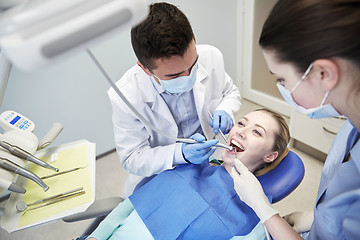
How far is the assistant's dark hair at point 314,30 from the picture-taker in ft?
1.90

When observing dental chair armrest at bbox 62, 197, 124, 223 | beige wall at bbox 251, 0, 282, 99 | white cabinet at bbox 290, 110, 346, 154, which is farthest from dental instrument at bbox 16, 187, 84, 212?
beige wall at bbox 251, 0, 282, 99

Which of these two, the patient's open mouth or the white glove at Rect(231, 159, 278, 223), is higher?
the white glove at Rect(231, 159, 278, 223)

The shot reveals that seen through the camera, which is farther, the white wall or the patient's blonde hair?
the white wall

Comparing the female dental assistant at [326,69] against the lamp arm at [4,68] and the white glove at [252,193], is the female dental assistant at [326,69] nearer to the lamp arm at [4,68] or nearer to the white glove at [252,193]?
the white glove at [252,193]

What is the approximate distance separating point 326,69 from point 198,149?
0.66 m

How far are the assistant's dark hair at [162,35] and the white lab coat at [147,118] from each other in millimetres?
226

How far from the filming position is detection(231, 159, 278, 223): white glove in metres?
0.99

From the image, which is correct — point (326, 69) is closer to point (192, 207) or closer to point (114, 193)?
point (192, 207)

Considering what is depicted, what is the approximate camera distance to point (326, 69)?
0.63 metres

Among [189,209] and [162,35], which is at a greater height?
[162,35]

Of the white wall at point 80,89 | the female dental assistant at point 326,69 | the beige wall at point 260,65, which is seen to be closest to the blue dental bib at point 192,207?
the female dental assistant at point 326,69

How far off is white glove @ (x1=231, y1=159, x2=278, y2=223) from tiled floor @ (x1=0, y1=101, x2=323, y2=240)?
1.06m

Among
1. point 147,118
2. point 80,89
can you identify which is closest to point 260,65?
point 80,89

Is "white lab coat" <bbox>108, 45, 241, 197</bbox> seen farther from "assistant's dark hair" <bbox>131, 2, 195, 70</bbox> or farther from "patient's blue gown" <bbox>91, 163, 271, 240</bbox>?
"assistant's dark hair" <bbox>131, 2, 195, 70</bbox>
